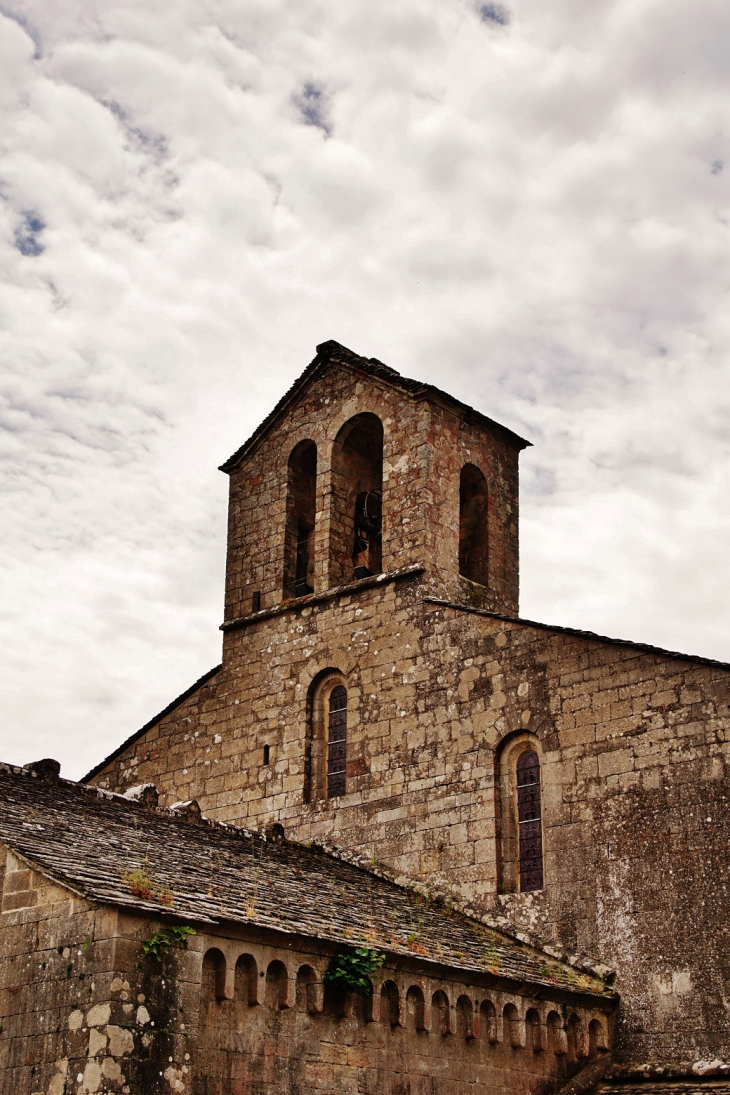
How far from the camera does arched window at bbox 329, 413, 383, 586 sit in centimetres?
2145

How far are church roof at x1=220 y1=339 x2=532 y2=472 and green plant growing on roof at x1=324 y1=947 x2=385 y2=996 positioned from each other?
33.2 ft

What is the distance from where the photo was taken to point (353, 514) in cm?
2198

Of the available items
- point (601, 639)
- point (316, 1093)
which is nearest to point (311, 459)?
point (601, 639)

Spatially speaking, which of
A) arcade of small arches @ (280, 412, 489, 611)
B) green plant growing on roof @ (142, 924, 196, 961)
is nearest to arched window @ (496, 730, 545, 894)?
arcade of small arches @ (280, 412, 489, 611)

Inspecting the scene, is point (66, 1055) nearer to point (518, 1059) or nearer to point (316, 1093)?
point (316, 1093)

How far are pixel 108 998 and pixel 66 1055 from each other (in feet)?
1.95

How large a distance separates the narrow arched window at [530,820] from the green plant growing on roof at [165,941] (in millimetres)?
6683

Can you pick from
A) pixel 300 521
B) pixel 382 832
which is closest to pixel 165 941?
pixel 382 832

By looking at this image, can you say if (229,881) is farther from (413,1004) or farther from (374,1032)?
(413,1004)

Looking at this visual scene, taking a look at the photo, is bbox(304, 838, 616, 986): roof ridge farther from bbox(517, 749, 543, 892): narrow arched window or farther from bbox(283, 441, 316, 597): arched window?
bbox(283, 441, 316, 597): arched window

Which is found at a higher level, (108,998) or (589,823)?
(589,823)

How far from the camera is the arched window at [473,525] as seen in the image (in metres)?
21.4

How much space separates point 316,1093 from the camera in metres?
12.6

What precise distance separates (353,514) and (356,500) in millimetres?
286
